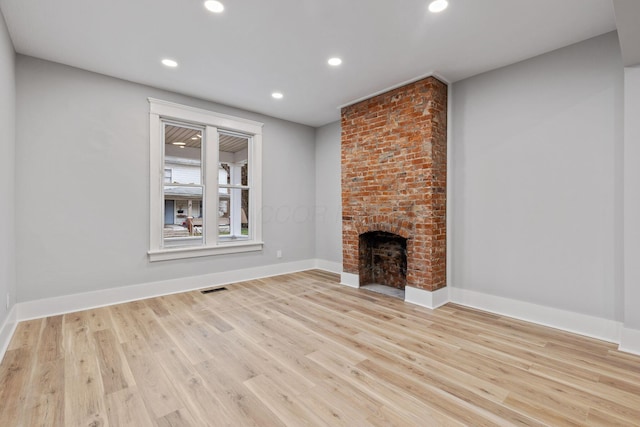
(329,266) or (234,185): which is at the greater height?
(234,185)

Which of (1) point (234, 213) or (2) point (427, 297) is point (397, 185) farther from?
(1) point (234, 213)

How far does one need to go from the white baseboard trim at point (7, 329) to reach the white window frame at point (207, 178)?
1312mm

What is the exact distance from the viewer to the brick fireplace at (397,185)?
349cm

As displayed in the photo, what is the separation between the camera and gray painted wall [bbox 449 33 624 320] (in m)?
2.65

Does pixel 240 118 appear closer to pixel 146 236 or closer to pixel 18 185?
pixel 146 236

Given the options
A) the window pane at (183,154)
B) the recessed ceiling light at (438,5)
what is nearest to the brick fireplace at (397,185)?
the recessed ceiling light at (438,5)

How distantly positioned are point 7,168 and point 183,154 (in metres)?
2.12

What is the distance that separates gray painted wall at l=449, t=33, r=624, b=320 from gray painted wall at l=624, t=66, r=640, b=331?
188 millimetres

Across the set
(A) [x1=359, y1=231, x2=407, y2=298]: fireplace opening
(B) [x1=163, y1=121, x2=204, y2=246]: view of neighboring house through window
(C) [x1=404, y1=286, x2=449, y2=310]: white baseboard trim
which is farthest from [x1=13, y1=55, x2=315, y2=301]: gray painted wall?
(C) [x1=404, y1=286, x2=449, y2=310]: white baseboard trim

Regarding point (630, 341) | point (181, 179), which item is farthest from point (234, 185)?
point (630, 341)

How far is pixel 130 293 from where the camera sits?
3.68 meters

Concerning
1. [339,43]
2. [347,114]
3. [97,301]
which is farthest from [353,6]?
[97,301]

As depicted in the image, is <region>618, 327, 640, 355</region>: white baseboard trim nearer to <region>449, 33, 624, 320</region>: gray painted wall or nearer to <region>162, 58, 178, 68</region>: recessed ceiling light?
<region>449, 33, 624, 320</region>: gray painted wall

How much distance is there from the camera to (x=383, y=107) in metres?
3.96
